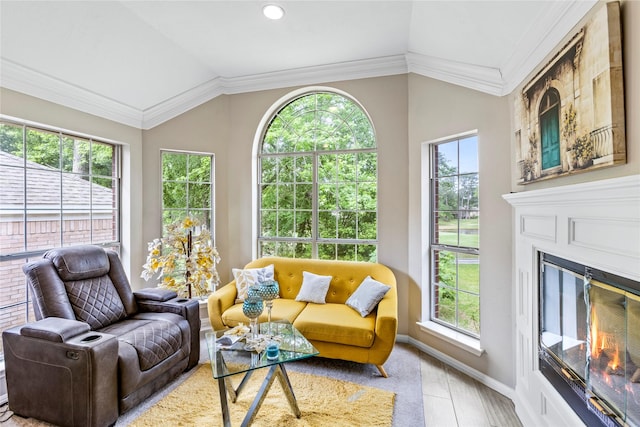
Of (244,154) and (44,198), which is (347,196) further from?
(44,198)

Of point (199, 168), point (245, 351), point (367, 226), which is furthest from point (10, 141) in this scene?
point (367, 226)

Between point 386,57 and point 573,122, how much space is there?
2.28m

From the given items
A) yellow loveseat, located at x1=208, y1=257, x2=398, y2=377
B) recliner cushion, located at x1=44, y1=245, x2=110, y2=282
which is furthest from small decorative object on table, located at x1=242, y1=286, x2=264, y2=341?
recliner cushion, located at x1=44, y1=245, x2=110, y2=282

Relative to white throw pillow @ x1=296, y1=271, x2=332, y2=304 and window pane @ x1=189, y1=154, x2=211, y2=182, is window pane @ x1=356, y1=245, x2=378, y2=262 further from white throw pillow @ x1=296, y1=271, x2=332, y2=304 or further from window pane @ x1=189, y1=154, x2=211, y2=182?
window pane @ x1=189, y1=154, x2=211, y2=182

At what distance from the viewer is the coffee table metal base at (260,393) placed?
180cm

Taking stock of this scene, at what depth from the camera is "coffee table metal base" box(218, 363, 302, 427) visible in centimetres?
180

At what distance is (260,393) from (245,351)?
28cm

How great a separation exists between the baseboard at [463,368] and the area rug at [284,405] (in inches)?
31.5

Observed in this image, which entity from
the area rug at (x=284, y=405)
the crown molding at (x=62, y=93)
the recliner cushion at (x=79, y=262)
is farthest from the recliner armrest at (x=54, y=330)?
the crown molding at (x=62, y=93)

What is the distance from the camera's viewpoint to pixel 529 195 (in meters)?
1.86

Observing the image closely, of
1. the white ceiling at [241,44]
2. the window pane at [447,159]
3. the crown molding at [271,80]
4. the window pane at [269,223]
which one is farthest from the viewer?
the window pane at [269,223]

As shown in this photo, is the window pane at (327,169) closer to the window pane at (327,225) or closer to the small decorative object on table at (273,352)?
the window pane at (327,225)

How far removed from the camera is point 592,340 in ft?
4.65

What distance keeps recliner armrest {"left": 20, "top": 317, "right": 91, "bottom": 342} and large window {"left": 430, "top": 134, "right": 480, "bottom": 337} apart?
3042 mm
